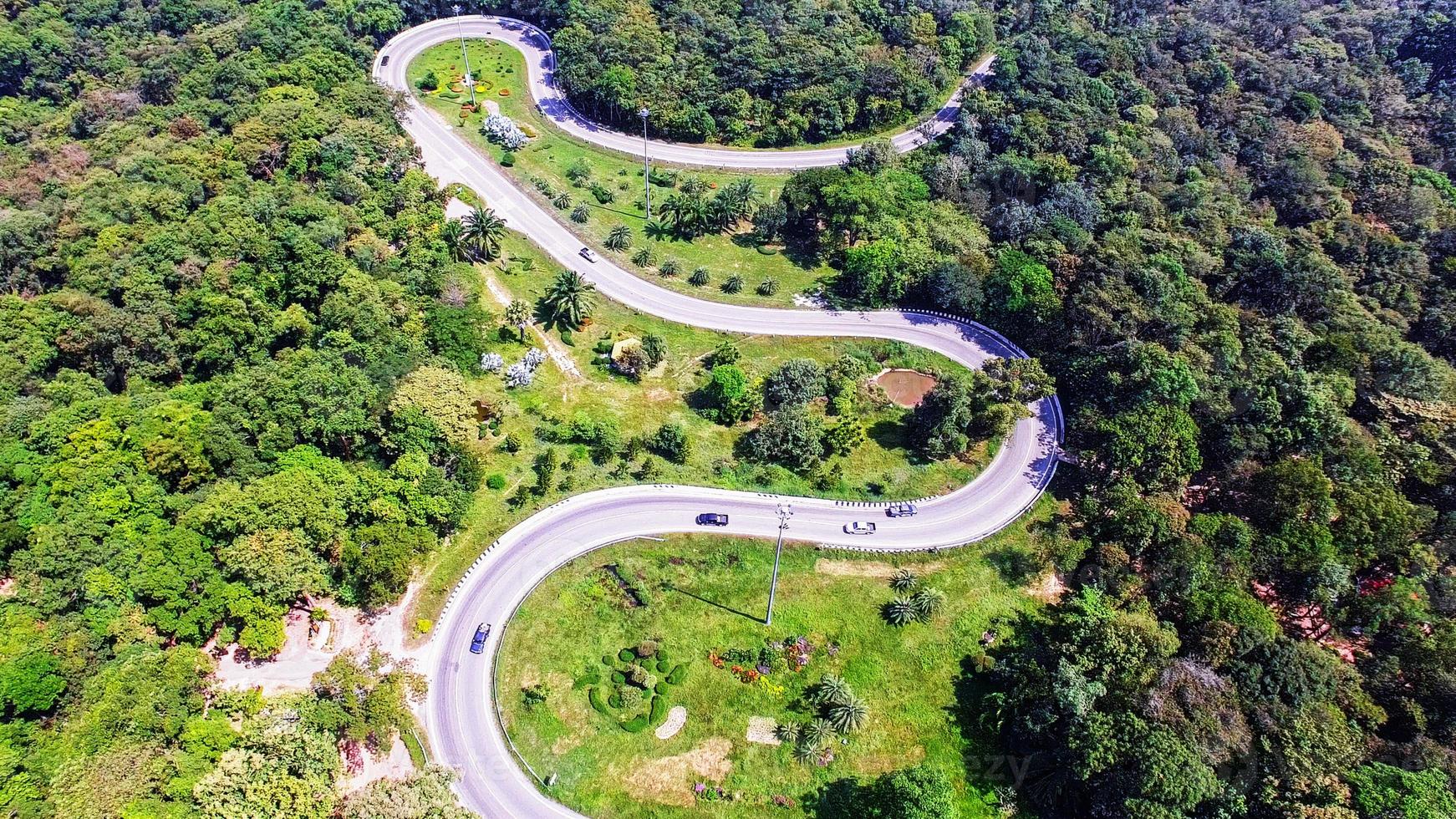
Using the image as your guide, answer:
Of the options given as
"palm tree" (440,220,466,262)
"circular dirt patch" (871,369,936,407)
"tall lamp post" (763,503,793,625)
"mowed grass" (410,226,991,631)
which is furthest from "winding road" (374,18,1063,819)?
"palm tree" (440,220,466,262)

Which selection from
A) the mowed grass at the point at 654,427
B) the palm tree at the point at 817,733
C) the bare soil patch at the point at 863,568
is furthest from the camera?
the mowed grass at the point at 654,427

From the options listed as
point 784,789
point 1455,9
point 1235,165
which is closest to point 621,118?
point 1235,165

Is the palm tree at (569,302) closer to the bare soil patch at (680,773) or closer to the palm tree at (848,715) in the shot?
the bare soil patch at (680,773)

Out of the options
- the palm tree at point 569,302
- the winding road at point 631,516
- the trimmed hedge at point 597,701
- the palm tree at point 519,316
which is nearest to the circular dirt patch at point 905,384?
the winding road at point 631,516

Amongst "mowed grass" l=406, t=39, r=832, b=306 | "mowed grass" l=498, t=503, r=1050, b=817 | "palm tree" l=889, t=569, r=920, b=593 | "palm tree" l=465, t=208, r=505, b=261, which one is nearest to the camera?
"mowed grass" l=498, t=503, r=1050, b=817

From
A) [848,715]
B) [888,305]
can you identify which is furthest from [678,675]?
[888,305]

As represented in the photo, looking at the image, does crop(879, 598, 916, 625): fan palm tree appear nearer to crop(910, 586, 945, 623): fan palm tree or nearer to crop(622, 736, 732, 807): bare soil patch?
crop(910, 586, 945, 623): fan palm tree

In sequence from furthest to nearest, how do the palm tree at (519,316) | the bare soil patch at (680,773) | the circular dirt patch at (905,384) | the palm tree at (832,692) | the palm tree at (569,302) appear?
the palm tree at (569,302) < the palm tree at (519,316) < the circular dirt patch at (905,384) < the palm tree at (832,692) < the bare soil patch at (680,773)

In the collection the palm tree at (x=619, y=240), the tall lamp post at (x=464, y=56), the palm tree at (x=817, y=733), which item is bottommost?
the palm tree at (x=817, y=733)
